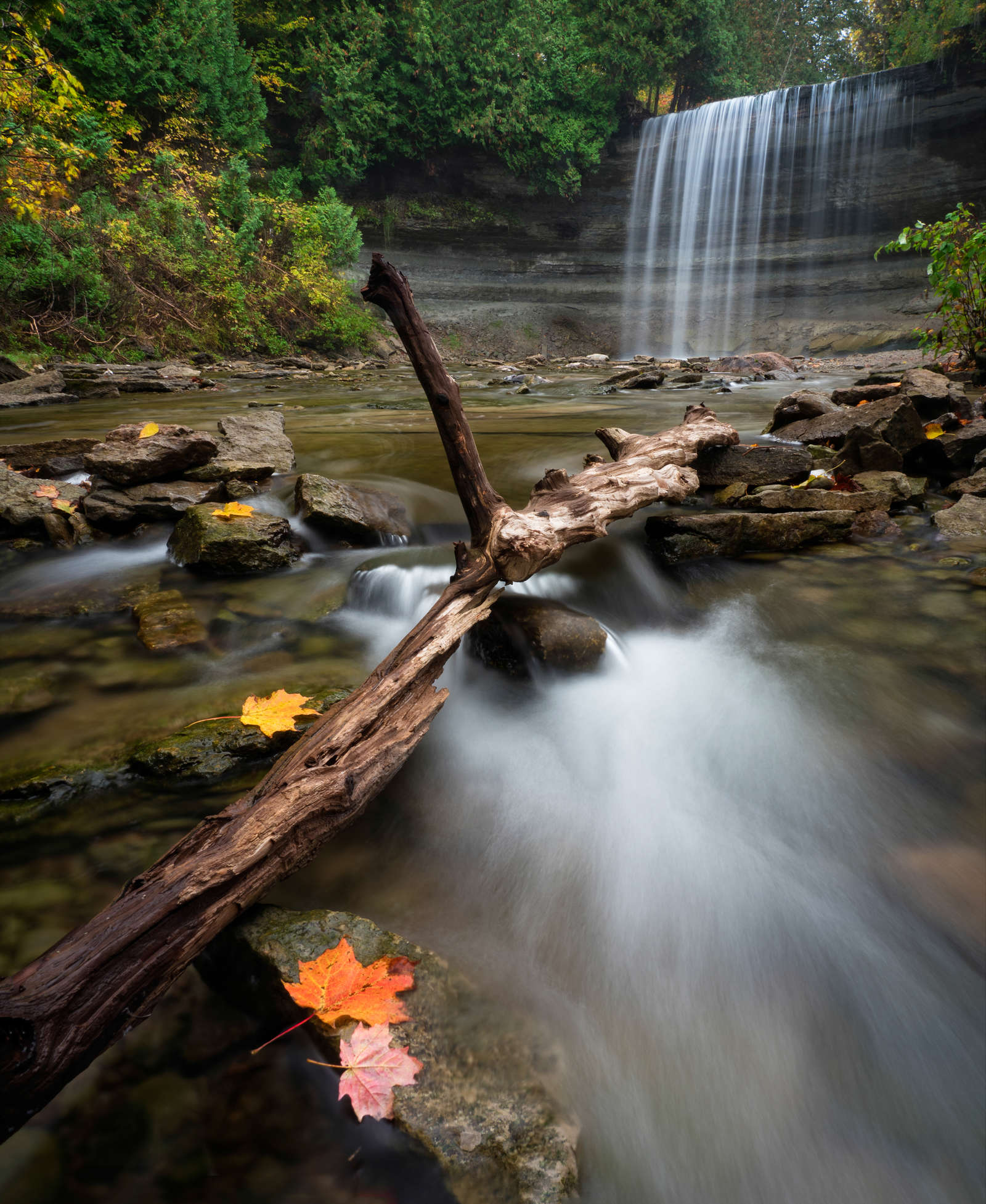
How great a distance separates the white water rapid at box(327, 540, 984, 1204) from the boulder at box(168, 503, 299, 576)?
767mm

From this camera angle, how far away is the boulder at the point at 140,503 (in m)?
3.43

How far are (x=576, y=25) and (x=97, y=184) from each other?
1683 centimetres

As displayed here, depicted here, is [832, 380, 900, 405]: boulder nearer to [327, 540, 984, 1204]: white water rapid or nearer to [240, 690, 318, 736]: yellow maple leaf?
[327, 540, 984, 1204]: white water rapid

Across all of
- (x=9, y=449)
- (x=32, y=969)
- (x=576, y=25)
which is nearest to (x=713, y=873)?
(x=32, y=969)

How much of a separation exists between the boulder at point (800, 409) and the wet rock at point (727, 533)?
2.50 meters

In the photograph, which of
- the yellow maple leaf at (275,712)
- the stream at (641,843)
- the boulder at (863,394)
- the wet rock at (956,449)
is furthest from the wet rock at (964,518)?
the yellow maple leaf at (275,712)

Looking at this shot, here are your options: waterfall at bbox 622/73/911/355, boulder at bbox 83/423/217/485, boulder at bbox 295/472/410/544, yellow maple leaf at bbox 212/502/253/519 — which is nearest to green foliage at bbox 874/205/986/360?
boulder at bbox 295/472/410/544

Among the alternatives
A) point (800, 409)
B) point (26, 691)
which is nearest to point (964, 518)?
point (800, 409)

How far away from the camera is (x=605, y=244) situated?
24547mm

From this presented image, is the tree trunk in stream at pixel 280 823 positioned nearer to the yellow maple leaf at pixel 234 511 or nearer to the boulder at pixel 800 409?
the yellow maple leaf at pixel 234 511

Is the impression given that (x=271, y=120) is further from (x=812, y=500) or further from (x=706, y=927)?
(x=706, y=927)

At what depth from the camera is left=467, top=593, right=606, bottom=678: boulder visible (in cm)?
246

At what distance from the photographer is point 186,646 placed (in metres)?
2.43

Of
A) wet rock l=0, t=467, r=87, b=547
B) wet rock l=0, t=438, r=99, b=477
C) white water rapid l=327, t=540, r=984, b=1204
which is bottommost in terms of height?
white water rapid l=327, t=540, r=984, b=1204
